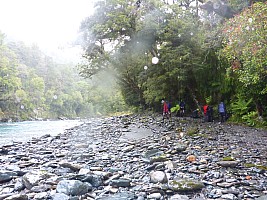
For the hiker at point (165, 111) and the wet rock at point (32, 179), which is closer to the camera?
the wet rock at point (32, 179)

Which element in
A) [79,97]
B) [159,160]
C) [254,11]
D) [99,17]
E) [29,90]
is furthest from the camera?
[79,97]

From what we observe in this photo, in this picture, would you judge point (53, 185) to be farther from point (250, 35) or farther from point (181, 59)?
point (181, 59)

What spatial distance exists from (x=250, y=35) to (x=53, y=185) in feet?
25.4

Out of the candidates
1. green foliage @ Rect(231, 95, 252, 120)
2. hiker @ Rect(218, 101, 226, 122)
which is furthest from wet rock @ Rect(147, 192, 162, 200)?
green foliage @ Rect(231, 95, 252, 120)

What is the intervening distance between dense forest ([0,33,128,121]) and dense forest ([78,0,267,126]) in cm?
652

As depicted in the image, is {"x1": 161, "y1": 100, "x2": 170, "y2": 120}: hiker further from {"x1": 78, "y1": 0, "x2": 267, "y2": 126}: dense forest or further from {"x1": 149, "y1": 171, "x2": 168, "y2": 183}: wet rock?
{"x1": 149, "y1": 171, "x2": 168, "y2": 183}: wet rock

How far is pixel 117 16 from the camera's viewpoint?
65.8 ft

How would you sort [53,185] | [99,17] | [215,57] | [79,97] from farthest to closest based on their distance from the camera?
[79,97]
[99,17]
[215,57]
[53,185]

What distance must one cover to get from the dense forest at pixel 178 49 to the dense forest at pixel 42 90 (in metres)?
6.52

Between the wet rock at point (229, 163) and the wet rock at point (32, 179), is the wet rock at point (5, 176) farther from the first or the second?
the wet rock at point (229, 163)

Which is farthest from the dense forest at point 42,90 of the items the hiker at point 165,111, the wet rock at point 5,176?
the wet rock at point 5,176

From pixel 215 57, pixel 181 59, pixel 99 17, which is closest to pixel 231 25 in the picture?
pixel 181 59

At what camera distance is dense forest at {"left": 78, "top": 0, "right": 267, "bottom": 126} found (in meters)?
15.3

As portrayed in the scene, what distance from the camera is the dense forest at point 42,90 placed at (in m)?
47.3
